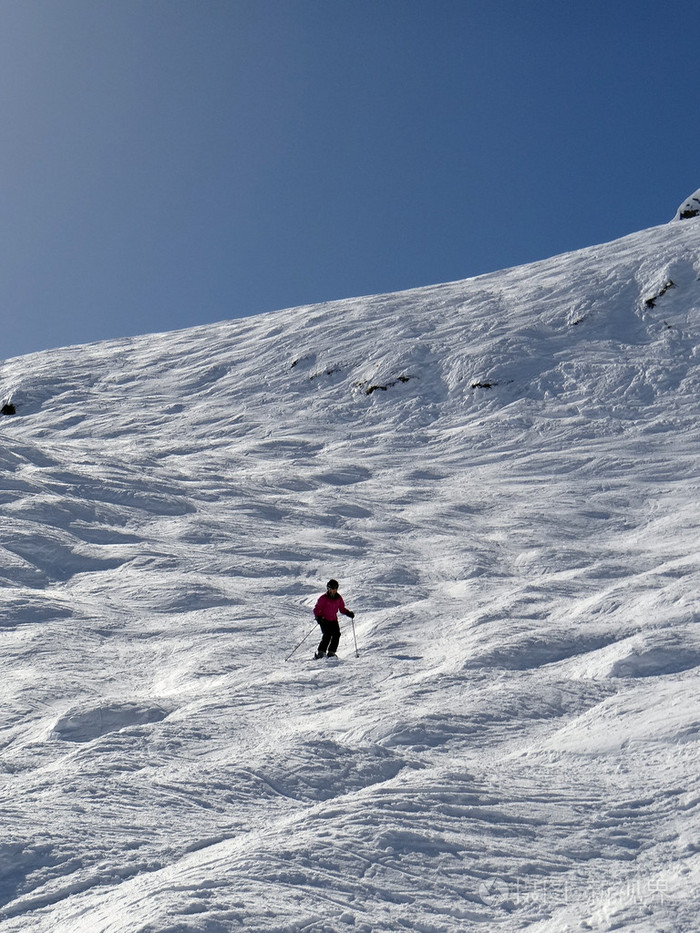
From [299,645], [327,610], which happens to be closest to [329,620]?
[327,610]

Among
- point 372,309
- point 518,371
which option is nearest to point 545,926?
point 518,371

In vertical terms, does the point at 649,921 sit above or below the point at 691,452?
below

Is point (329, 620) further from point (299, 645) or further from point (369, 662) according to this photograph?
point (369, 662)

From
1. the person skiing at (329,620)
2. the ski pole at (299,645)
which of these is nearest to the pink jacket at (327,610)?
the person skiing at (329,620)

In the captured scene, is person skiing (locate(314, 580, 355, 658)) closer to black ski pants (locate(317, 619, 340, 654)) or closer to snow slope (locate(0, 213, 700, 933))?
black ski pants (locate(317, 619, 340, 654))

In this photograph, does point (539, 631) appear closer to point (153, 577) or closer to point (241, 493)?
point (153, 577)

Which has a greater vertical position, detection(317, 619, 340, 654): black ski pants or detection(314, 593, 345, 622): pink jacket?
detection(314, 593, 345, 622): pink jacket

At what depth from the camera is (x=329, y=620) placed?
1134 centimetres

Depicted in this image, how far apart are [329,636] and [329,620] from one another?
24cm

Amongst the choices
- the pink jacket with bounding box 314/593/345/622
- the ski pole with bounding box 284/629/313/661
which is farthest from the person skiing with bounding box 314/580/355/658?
the ski pole with bounding box 284/629/313/661

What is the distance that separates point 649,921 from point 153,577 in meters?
11.6

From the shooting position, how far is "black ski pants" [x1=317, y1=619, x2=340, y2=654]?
36.3 feet

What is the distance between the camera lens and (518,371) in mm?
31922

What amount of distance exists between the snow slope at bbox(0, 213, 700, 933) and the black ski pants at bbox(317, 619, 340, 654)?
0.27m
